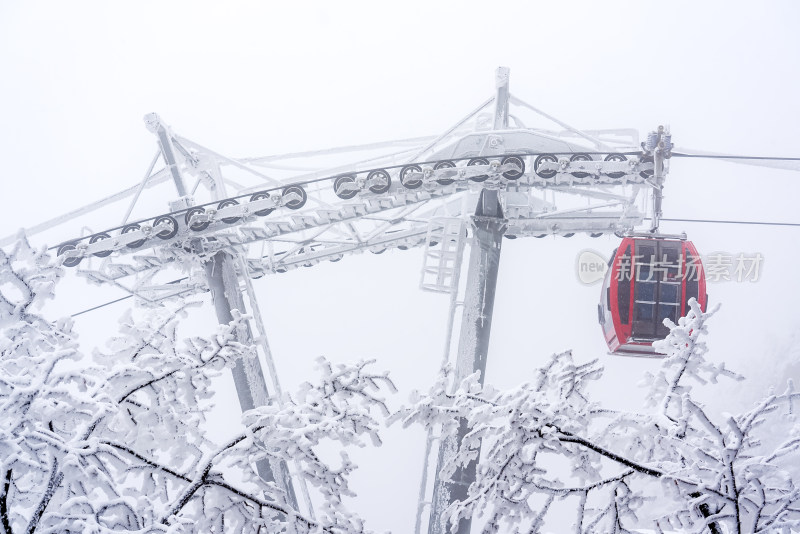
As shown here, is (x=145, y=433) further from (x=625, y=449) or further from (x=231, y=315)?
(x=231, y=315)

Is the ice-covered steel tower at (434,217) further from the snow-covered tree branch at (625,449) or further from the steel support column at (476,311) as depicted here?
the snow-covered tree branch at (625,449)

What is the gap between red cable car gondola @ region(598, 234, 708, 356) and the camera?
891 centimetres

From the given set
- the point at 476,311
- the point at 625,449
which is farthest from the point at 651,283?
the point at 625,449

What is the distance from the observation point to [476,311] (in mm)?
10469

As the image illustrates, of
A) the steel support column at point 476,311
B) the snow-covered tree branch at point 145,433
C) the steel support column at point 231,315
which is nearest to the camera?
the snow-covered tree branch at point 145,433

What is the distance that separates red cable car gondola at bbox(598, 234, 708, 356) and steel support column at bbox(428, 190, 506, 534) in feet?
7.27

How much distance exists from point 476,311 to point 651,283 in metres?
2.83

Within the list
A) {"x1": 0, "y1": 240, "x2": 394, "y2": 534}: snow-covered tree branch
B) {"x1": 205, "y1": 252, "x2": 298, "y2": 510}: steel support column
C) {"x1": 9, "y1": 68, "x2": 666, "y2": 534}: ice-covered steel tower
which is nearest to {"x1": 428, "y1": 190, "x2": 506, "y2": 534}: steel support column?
{"x1": 9, "y1": 68, "x2": 666, "y2": 534}: ice-covered steel tower

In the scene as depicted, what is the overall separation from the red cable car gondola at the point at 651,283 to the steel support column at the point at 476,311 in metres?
2.21

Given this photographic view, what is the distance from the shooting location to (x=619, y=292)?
903 centimetres

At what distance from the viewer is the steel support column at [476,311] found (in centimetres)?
978

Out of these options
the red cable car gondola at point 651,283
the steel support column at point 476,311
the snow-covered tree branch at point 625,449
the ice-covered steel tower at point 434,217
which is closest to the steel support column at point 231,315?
the ice-covered steel tower at point 434,217

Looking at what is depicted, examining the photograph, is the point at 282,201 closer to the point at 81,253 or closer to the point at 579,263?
the point at 81,253

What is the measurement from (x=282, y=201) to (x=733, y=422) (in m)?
9.01
